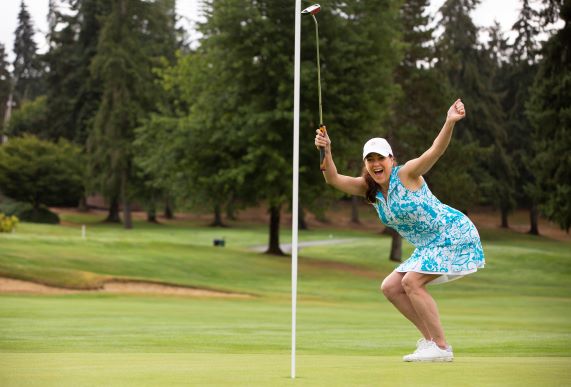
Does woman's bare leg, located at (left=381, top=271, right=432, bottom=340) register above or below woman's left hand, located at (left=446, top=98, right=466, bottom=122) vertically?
below

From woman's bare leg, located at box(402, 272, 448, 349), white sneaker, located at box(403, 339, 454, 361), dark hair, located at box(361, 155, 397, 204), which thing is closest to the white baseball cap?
dark hair, located at box(361, 155, 397, 204)

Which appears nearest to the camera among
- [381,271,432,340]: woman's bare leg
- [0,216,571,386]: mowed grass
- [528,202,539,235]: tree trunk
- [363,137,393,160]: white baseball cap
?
Answer: [0,216,571,386]: mowed grass

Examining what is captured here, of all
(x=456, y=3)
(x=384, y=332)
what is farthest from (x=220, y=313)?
(x=456, y=3)

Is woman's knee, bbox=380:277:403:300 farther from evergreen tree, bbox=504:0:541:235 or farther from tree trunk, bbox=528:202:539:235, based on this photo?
tree trunk, bbox=528:202:539:235

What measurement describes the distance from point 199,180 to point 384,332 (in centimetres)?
2366

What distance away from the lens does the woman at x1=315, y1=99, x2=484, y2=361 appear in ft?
25.2

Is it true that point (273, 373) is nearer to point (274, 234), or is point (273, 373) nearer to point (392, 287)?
point (392, 287)

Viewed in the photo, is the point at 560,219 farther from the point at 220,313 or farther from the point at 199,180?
the point at 220,313

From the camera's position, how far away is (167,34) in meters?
72.2

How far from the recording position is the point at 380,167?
303 inches

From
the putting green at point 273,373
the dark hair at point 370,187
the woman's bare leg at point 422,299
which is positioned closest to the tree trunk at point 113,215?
the putting green at point 273,373

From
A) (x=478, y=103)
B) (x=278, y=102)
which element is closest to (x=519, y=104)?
(x=478, y=103)

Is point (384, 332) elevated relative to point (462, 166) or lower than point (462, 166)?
lower

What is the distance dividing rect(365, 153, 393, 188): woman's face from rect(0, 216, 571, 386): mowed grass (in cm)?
144
